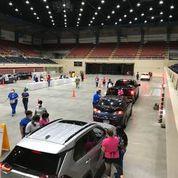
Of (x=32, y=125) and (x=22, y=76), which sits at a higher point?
(x=22, y=76)

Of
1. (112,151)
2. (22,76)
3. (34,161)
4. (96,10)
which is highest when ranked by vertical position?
(96,10)

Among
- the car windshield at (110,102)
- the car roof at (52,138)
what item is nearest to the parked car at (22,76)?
the car windshield at (110,102)

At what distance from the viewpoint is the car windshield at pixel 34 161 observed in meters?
4.30

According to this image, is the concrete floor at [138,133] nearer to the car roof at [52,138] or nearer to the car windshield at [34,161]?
the car roof at [52,138]

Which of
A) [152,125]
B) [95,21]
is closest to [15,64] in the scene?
[95,21]

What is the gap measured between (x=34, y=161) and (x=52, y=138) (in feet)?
1.95

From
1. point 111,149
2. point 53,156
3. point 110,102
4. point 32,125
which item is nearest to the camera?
point 53,156

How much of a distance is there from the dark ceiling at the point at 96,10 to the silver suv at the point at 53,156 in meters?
30.9

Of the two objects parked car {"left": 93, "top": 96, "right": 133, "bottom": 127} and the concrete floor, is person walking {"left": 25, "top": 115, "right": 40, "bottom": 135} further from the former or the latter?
parked car {"left": 93, "top": 96, "right": 133, "bottom": 127}

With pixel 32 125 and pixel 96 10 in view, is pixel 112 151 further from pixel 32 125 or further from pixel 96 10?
pixel 96 10

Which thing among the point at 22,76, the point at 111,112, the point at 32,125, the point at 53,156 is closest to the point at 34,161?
the point at 53,156

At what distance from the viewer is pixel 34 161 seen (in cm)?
446

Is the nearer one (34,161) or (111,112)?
(34,161)

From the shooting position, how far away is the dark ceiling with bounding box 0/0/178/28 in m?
34.0
